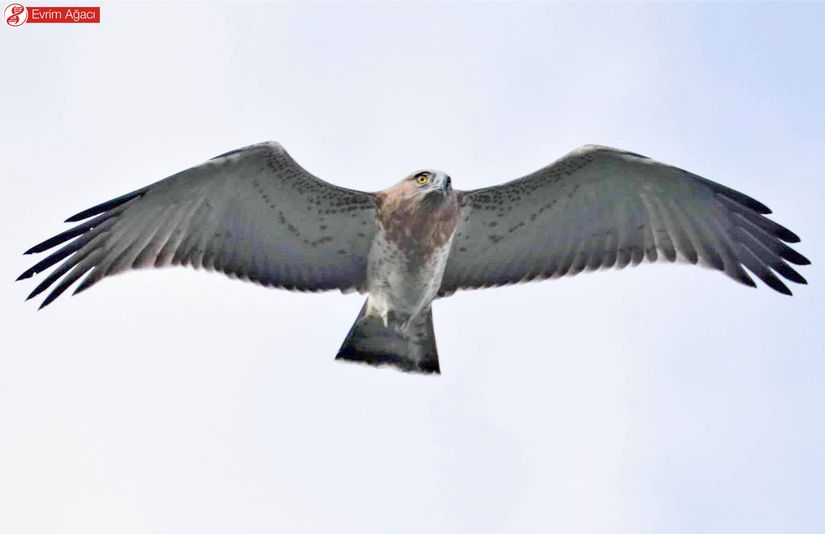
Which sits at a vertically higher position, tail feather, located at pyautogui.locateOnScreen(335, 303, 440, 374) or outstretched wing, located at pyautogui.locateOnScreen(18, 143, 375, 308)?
outstretched wing, located at pyautogui.locateOnScreen(18, 143, 375, 308)

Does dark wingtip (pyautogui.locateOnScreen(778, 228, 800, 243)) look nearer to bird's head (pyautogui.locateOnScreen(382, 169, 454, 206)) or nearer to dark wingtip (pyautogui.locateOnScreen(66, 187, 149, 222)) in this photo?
bird's head (pyautogui.locateOnScreen(382, 169, 454, 206))

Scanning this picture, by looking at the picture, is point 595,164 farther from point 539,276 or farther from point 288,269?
point 288,269

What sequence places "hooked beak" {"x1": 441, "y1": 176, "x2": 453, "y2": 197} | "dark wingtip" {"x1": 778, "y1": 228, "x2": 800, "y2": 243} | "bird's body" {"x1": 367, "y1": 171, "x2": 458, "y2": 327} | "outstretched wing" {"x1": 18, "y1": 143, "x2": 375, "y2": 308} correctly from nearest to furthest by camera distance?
"hooked beak" {"x1": 441, "y1": 176, "x2": 453, "y2": 197}
"bird's body" {"x1": 367, "y1": 171, "x2": 458, "y2": 327}
"outstretched wing" {"x1": 18, "y1": 143, "x2": 375, "y2": 308}
"dark wingtip" {"x1": 778, "y1": 228, "x2": 800, "y2": 243}

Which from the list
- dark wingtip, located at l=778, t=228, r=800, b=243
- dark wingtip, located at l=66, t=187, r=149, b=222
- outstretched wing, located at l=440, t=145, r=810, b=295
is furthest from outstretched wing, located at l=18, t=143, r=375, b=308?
dark wingtip, located at l=778, t=228, r=800, b=243

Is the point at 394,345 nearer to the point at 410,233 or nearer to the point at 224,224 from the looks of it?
the point at 410,233

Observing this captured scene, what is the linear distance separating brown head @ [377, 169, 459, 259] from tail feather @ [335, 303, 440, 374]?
0.90m

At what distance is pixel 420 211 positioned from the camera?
11.1m

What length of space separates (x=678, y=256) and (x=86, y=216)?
524 centimetres

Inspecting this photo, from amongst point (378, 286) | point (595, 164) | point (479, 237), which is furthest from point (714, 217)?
point (378, 286)

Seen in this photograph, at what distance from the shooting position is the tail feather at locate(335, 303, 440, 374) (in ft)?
39.3

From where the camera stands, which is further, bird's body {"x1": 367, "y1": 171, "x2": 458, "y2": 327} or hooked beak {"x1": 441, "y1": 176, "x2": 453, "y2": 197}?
bird's body {"x1": 367, "y1": 171, "x2": 458, "y2": 327}

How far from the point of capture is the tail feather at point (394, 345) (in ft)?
39.3

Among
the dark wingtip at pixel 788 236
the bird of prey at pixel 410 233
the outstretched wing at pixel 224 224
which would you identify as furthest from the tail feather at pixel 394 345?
the dark wingtip at pixel 788 236

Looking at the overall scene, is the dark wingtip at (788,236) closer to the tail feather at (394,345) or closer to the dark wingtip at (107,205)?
the tail feather at (394,345)
